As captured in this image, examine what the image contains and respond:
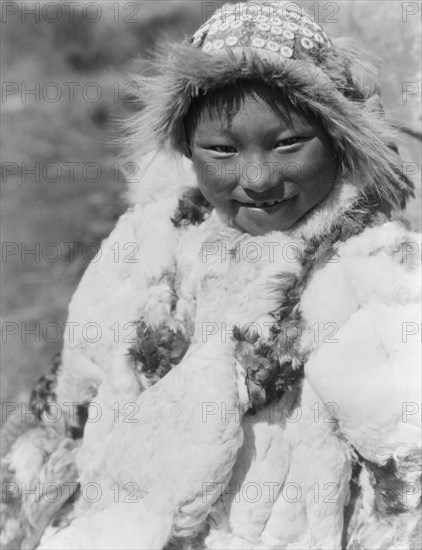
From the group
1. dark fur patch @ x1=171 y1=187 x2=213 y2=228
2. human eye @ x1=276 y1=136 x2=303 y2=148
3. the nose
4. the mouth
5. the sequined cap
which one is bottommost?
dark fur patch @ x1=171 y1=187 x2=213 y2=228

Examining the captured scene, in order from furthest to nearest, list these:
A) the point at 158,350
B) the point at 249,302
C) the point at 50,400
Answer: the point at 50,400 < the point at 158,350 < the point at 249,302

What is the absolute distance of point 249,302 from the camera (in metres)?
1.01

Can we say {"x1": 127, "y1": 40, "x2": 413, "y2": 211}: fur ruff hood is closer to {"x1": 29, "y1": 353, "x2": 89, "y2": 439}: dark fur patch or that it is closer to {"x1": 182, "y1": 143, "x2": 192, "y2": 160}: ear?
{"x1": 182, "y1": 143, "x2": 192, "y2": 160}: ear

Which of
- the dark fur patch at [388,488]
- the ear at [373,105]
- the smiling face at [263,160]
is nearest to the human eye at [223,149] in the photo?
the smiling face at [263,160]

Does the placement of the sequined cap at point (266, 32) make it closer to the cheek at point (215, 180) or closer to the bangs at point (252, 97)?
the bangs at point (252, 97)

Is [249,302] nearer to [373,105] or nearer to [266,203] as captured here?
[266,203]

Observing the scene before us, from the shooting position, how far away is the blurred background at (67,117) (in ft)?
3.83

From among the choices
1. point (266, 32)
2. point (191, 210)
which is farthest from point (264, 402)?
point (266, 32)

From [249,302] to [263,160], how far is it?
0.76 ft

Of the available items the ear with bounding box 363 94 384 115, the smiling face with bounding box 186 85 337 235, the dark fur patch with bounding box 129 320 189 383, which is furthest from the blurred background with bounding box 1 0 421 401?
the dark fur patch with bounding box 129 320 189 383

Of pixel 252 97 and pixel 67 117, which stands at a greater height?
pixel 252 97

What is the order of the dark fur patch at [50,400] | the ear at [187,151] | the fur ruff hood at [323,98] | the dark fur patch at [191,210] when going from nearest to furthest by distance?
the fur ruff hood at [323,98] < the ear at [187,151] < the dark fur patch at [191,210] < the dark fur patch at [50,400]

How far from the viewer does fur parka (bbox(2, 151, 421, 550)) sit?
89 cm

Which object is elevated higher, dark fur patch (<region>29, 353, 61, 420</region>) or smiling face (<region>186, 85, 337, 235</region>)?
smiling face (<region>186, 85, 337, 235</region>)
